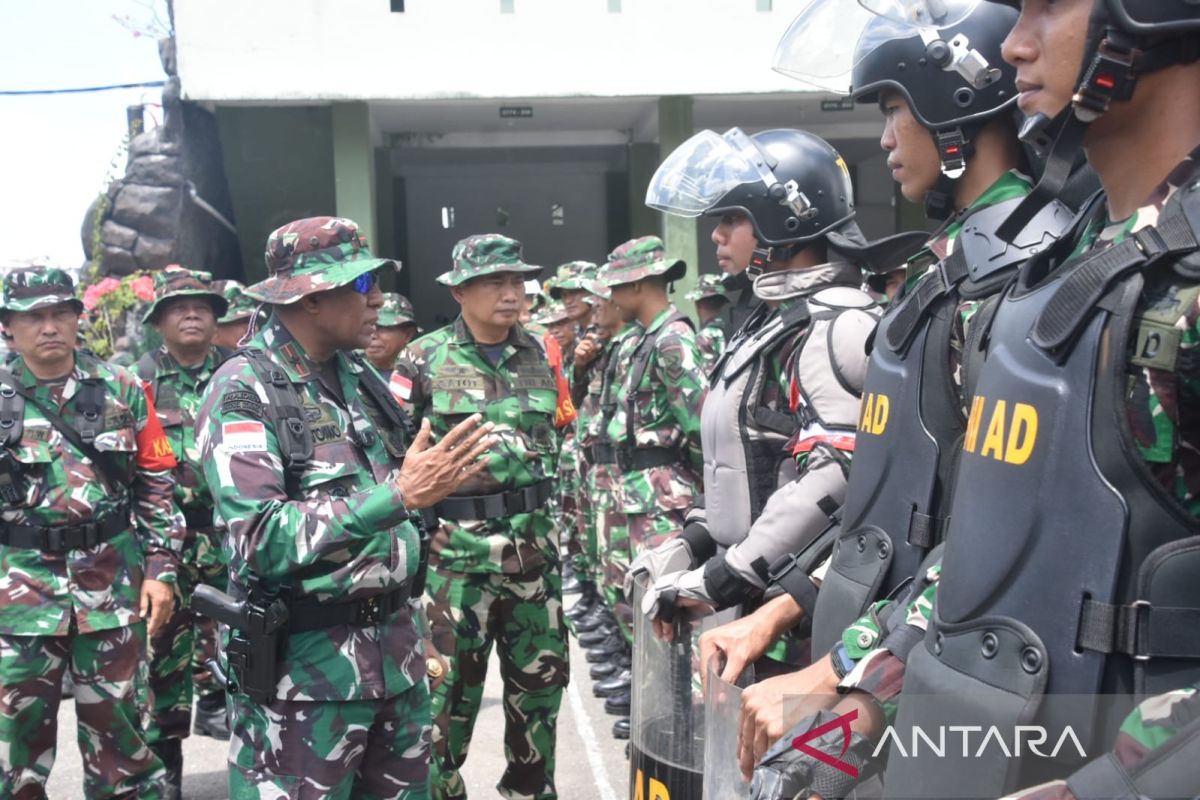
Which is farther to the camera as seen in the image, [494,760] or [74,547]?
[494,760]

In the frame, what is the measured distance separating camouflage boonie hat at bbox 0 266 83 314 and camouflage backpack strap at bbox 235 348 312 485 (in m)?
2.02

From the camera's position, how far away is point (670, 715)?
2.83m

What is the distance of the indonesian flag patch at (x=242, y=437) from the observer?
3.03 m

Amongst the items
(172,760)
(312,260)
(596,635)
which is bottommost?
(596,635)

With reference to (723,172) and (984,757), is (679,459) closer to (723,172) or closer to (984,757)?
(723,172)

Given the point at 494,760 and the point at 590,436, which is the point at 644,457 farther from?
the point at 494,760

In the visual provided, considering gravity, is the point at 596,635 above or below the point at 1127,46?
below

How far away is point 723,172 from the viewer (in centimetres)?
357

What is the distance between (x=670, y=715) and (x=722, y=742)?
0.56 meters

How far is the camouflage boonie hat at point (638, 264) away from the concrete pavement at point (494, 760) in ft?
8.07

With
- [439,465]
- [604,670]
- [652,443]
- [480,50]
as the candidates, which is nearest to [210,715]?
[604,670]

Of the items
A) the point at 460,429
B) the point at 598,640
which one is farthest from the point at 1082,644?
the point at 598,640

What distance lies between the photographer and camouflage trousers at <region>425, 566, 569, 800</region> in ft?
15.7

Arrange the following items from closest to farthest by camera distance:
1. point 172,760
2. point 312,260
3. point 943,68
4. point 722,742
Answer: point 722,742 → point 943,68 → point 312,260 → point 172,760
